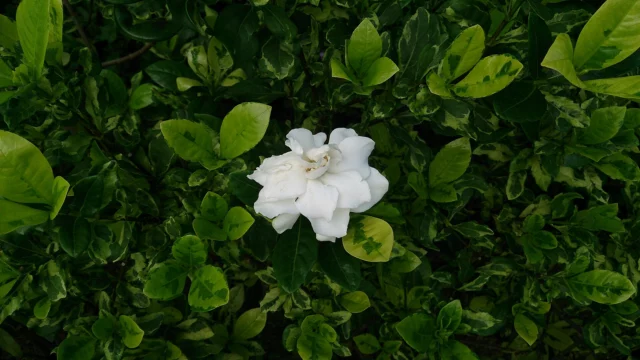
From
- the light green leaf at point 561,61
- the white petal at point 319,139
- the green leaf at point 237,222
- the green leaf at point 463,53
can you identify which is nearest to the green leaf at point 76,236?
the green leaf at point 237,222

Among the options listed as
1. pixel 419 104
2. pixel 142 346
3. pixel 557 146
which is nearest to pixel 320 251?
pixel 419 104

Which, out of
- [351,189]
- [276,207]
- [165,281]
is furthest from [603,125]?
[165,281]

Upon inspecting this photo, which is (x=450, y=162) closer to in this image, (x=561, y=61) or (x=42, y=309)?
(x=561, y=61)

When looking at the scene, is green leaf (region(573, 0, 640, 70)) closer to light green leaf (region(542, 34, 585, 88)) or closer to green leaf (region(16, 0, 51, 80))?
light green leaf (region(542, 34, 585, 88))

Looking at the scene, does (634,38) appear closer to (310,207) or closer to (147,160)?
(310,207)

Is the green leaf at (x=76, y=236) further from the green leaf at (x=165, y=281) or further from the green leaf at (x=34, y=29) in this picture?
the green leaf at (x=34, y=29)

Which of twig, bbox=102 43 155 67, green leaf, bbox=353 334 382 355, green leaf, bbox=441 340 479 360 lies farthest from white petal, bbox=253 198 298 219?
twig, bbox=102 43 155 67

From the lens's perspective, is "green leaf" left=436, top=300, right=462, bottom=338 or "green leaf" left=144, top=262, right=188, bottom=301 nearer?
"green leaf" left=144, top=262, right=188, bottom=301
